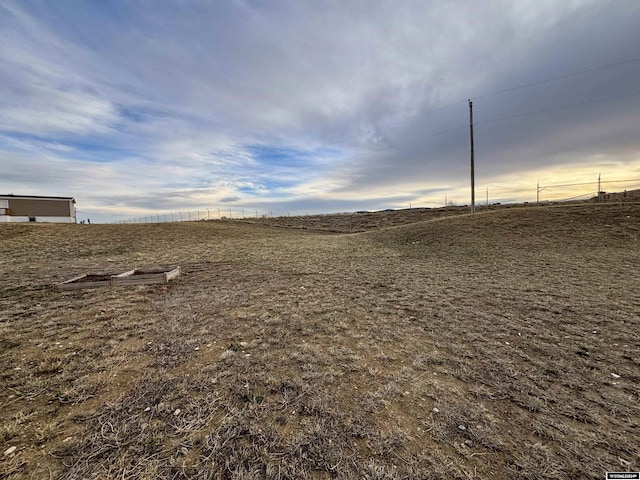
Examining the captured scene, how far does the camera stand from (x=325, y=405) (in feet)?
7.45

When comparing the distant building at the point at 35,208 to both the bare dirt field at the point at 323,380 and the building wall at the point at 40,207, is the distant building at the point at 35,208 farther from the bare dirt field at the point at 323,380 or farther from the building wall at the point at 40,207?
the bare dirt field at the point at 323,380

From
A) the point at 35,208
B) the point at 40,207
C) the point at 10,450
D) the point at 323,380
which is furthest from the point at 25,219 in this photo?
the point at 323,380

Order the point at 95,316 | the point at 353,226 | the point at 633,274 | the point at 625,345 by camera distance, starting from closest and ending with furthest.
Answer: the point at 625,345, the point at 95,316, the point at 633,274, the point at 353,226

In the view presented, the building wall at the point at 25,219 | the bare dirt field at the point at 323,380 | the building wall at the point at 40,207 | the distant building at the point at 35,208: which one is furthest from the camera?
the building wall at the point at 40,207

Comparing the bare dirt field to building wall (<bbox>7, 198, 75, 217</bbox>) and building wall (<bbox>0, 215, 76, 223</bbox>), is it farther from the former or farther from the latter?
building wall (<bbox>7, 198, 75, 217</bbox>)

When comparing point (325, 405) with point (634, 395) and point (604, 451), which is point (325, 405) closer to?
point (604, 451)

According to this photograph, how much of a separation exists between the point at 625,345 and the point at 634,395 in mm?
1250

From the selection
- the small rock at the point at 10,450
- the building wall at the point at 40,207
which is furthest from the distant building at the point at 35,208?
the small rock at the point at 10,450

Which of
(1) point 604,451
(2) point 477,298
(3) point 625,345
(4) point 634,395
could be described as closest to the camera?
(1) point 604,451

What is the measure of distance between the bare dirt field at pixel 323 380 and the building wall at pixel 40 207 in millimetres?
35125

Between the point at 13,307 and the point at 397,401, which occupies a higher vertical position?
the point at 13,307

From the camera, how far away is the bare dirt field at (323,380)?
176 cm

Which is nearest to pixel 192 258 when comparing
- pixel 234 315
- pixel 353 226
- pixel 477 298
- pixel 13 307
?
pixel 13 307

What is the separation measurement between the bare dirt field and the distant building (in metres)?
34.9
